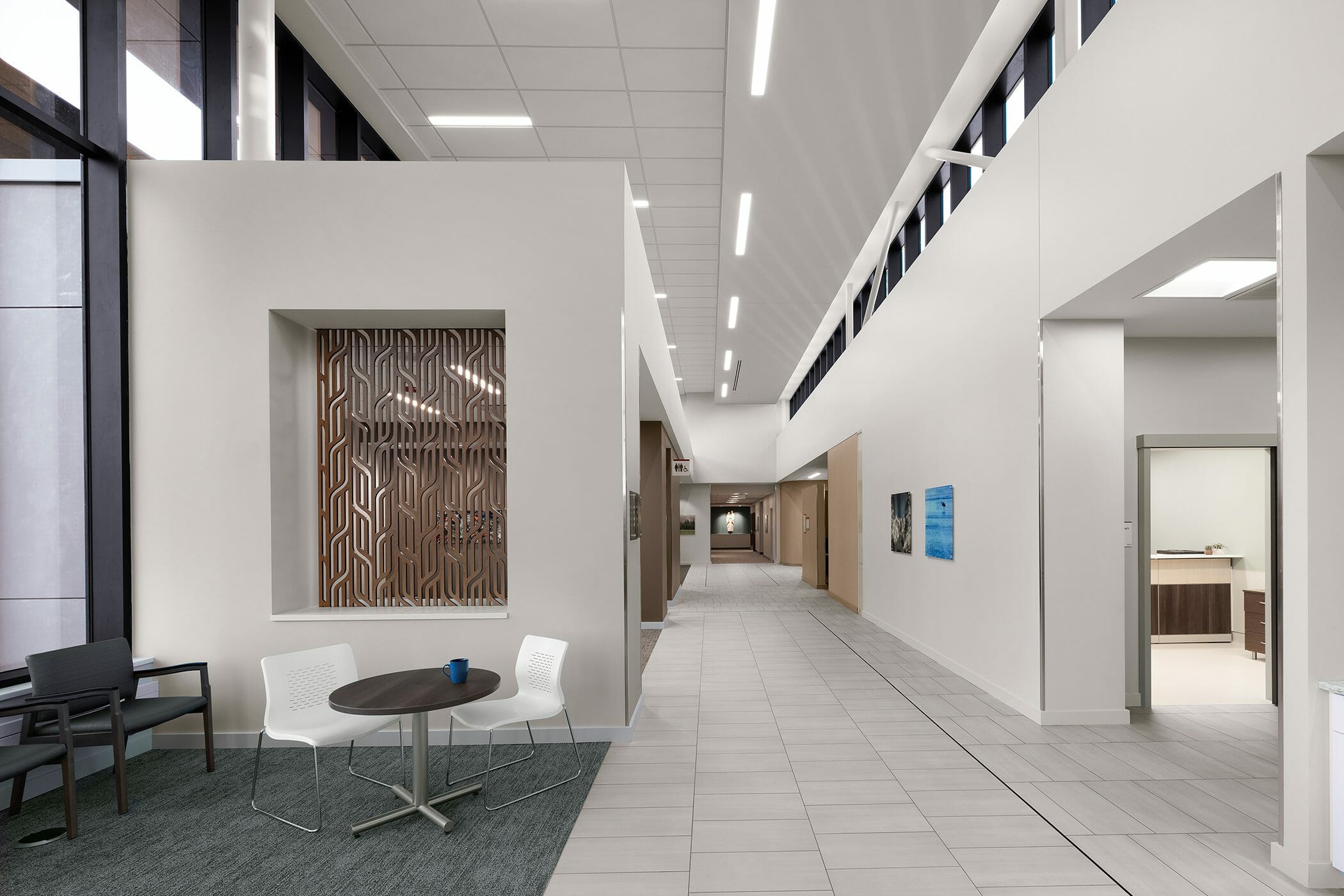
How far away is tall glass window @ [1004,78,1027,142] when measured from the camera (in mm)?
6227

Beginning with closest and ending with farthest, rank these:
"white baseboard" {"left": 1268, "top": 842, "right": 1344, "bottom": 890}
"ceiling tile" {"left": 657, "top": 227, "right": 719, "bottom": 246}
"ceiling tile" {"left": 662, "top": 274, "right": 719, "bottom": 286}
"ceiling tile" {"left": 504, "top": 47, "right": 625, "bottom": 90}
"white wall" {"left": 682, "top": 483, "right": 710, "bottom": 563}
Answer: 1. "white baseboard" {"left": 1268, "top": 842, "right": 1344, "bottom": 890}
2. "ceiling tile" {"left": 504, "top": 47, "right": 625, "bottom": 90}
3. "ceiling tile" {"left": 657, "top": 227, "right": 719, "bottom": 246}
4. "ceiling tile" {"left": 662, "top": 274, "right": 719, "bottom": 286}
5. "white wall" {"left": 682, "top": 483, "right": 710, "bottom": 563}

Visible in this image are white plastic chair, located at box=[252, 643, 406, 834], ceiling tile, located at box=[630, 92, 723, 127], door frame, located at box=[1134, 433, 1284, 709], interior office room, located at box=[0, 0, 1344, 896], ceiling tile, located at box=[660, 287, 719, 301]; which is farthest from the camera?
ceiling tile, located at box=[660, 287, 719, 301]

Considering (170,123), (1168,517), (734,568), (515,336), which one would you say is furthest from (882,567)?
(734,568)

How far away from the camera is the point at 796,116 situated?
612 cm

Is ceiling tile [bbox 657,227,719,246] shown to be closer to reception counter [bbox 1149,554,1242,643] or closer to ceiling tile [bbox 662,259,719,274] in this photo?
ceiling tile [bbox 662,259,719,274]

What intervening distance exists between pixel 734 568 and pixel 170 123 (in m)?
18.0

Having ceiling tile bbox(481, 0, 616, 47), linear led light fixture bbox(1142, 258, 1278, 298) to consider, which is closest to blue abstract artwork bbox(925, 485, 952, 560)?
linear led light fixture bbox(1142, 258, 1278, 298)

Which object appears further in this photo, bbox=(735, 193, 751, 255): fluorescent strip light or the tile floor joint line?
bbox=(735, 193, 751, 255): fluorescent strip light

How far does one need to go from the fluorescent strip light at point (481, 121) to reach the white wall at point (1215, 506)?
6719 millimetres

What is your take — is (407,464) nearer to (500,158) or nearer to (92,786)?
(92,786)

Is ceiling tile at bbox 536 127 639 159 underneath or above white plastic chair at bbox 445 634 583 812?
above

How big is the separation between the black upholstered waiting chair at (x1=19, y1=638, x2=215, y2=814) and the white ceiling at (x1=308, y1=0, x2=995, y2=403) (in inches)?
179

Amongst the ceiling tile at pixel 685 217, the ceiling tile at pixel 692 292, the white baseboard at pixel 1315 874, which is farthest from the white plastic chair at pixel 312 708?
the ceiling tile at pixel 692 292

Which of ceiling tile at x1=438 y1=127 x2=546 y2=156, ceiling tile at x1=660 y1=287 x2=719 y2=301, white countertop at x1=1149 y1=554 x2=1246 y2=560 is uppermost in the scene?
ceiling tile at x1=438 y1=127 x2=546 y2=156
